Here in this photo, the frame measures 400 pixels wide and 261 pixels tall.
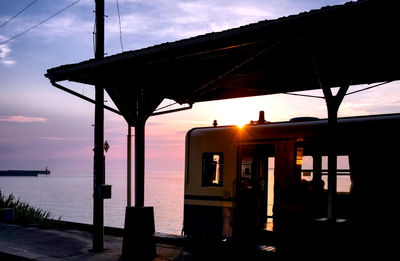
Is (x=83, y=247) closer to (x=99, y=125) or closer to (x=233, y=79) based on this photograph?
(x=99, y=125)

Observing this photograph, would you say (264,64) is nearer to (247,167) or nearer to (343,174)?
(343,174)

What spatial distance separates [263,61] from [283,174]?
2715 millimetres

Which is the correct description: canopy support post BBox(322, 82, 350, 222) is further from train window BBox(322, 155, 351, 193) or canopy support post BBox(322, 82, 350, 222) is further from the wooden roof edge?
train window BBox(322, 155, 351, 193)

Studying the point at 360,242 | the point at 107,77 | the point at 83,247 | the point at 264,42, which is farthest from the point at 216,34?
the point at 83,247

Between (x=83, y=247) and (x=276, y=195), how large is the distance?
220 inches

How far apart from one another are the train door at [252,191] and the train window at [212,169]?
0.58 metres

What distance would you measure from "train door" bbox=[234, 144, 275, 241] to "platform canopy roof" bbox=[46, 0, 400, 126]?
1676 mm

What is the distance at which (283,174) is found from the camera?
35.4ft

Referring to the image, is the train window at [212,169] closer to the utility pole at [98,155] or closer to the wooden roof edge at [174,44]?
the utility pole at [98,155]

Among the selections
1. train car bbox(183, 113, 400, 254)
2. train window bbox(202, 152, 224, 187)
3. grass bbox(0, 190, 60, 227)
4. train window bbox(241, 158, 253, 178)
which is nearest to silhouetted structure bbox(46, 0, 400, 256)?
train car bbox(183, 113, 400, 254)

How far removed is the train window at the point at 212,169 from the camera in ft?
39.9

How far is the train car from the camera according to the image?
9164 mm

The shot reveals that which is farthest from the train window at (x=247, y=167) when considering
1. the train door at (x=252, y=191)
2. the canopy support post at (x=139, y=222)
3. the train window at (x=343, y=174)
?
the train window at (x=343, y=174)

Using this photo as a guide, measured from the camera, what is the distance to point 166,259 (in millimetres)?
11078
